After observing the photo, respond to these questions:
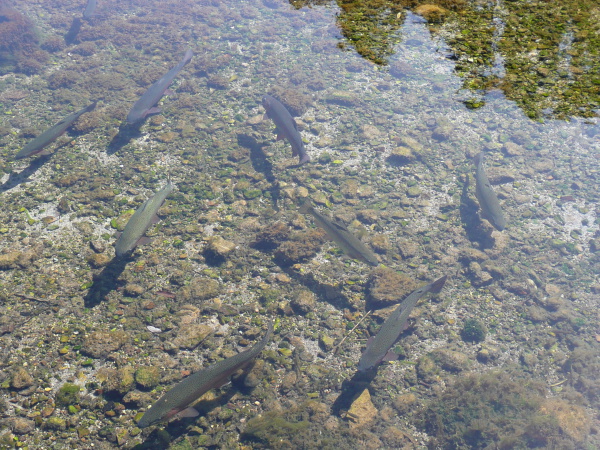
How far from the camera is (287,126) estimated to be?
29.5ft

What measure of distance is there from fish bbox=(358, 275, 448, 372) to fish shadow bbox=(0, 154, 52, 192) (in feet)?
28.1

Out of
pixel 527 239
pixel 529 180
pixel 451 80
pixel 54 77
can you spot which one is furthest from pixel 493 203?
pixel 54 77

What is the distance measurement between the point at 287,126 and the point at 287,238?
3.10 m

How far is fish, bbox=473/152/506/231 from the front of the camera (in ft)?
29.1

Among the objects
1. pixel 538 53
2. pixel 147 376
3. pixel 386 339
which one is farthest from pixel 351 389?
pixel 538 53

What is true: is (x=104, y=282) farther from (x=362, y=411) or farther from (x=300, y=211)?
(x=362, y=411)

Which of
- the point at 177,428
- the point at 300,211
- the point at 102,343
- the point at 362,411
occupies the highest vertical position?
the point at 300,211

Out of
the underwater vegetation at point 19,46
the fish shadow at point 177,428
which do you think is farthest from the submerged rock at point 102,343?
the underwater vegetation at point 19,46

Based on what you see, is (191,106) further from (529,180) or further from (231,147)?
(529,180)

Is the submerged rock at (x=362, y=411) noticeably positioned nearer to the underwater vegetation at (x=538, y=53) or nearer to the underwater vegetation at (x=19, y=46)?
the underwater vegetation at (x=538, y=53)

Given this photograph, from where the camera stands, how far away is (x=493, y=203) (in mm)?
8984

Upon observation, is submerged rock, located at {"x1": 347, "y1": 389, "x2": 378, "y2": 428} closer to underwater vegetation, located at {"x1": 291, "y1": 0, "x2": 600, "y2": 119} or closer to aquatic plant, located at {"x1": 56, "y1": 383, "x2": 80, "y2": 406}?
aquatic plant, located at {"x1": 56, "y1": 383, "x2": 80, "y2": 406}

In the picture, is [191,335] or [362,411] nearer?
[362,411]

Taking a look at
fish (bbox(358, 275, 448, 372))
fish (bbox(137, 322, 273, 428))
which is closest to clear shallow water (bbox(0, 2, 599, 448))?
fish (bbox(137, 322, 273, 428))
